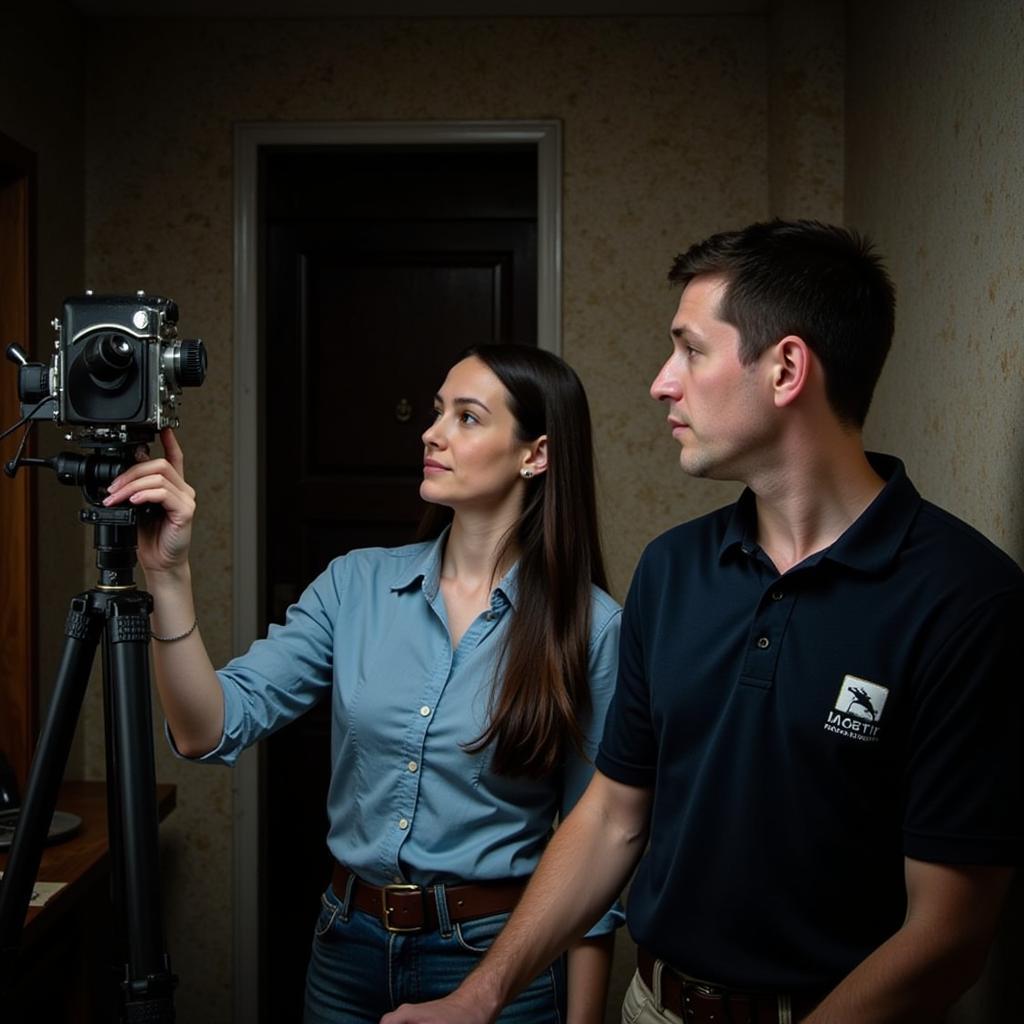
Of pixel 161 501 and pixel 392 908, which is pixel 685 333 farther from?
pixel 392 908

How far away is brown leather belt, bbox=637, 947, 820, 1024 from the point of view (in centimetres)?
121

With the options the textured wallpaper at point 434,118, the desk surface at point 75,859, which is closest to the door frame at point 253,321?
the textured wallpaper at point 434,118

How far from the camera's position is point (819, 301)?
1.23 m

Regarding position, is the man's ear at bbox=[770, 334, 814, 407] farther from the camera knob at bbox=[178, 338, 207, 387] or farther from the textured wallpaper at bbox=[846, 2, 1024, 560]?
the camera knob at bbox=[178, 338, 207, 387]

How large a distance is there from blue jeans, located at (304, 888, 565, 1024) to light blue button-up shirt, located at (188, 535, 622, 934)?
0.07m

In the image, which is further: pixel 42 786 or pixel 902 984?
pixel 42 786

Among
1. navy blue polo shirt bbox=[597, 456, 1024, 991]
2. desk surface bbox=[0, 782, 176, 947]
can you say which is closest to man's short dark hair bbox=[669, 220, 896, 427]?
navy blue polo shirt bbox=[597, 456, 1024, 991]

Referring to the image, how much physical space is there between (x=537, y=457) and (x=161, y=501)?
1.99 ft

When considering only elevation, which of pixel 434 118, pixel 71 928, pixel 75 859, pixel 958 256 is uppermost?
pixel 434 118

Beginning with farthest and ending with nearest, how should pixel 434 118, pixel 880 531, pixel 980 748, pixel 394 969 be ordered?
1. pixel 434 118
2. pixel 394 969
3. pixel 880 531
4. pixel 980 748

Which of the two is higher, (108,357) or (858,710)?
(108,357)

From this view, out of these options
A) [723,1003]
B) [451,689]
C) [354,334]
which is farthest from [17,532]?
[723,1003]

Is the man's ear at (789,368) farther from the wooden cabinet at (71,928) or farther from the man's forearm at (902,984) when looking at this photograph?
the wooden cabinet at (71,928)

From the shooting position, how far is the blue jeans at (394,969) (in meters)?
1.52
